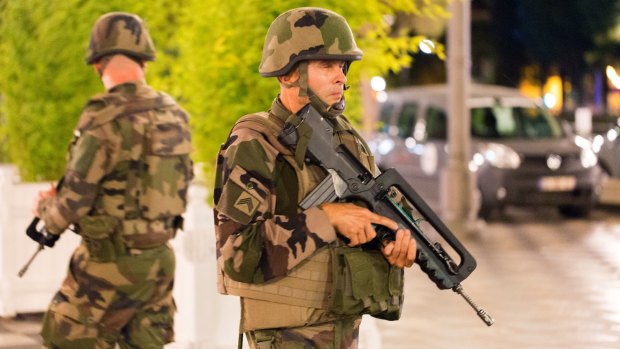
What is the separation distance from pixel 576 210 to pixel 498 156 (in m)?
1.43

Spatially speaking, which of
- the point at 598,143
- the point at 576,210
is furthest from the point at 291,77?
the point at 598,143

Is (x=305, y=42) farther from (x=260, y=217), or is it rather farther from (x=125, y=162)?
(x=125, y=162)

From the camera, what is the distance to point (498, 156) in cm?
1656

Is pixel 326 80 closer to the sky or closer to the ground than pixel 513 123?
closer to the ground

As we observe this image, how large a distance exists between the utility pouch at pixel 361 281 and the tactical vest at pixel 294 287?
27mm

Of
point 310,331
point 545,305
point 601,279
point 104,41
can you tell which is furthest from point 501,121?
point 310,331

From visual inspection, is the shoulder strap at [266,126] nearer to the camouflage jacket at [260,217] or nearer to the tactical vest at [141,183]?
the camouflage jacket at [260,217]

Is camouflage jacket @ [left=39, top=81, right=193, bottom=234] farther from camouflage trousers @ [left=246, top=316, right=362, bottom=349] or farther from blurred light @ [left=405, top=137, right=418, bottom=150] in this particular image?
blurred light @ [left=405, top=137, right=418, bottom=150]

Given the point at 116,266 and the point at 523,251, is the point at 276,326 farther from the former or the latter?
the point at 523,251

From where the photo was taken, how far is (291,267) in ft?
12.8

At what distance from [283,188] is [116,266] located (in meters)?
1.85

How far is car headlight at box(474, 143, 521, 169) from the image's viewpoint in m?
16.5

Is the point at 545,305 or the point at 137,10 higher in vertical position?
the point at 137,10

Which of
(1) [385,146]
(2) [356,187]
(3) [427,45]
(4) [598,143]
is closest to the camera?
(2) [356,187]
